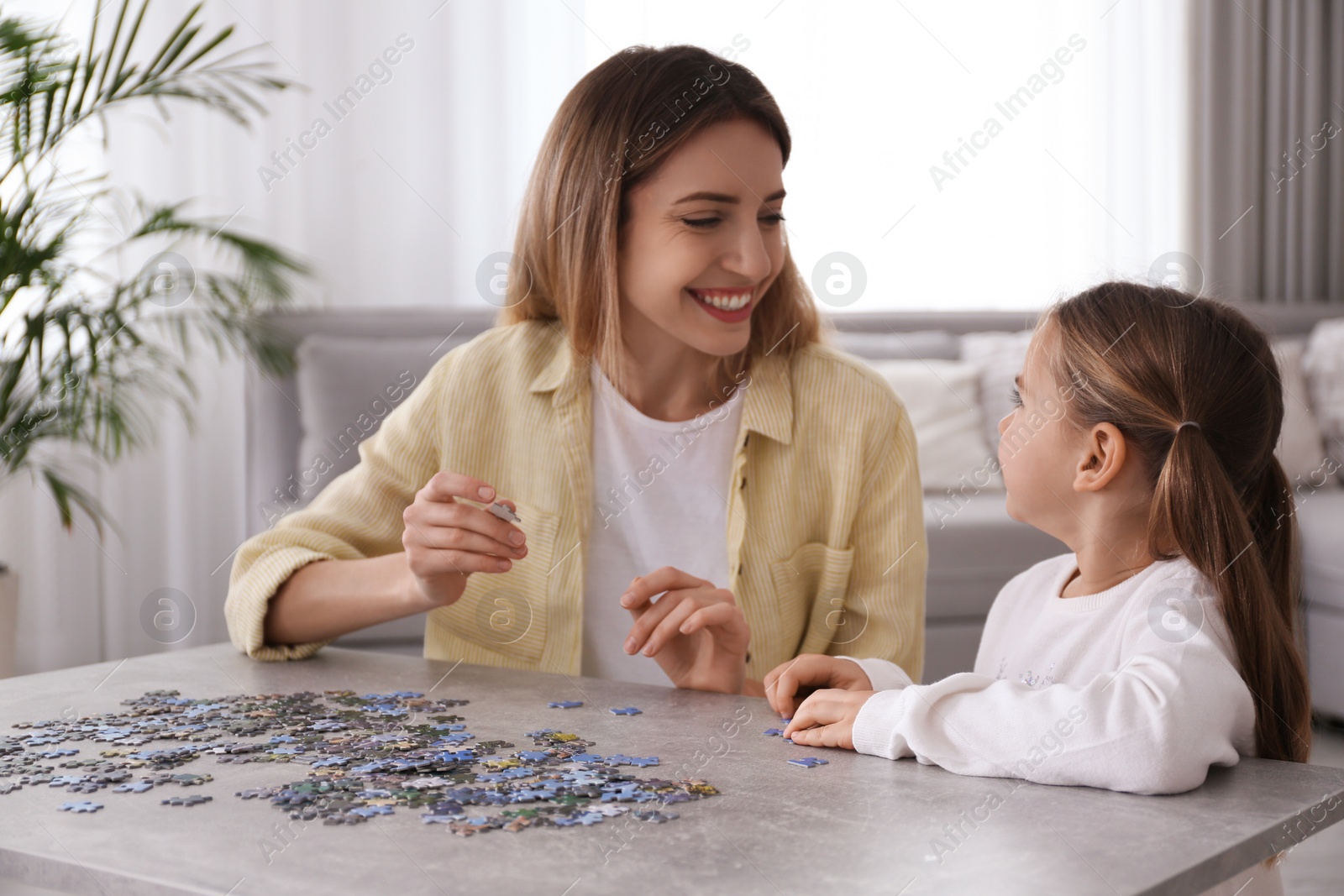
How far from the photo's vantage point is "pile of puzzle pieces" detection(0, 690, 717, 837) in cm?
98

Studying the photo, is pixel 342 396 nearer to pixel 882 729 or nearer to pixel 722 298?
pixel 722 298

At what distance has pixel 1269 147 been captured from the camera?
5750mm

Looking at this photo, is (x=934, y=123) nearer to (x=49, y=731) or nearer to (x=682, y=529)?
(x=682, y=529)

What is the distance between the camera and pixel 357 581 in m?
1.62

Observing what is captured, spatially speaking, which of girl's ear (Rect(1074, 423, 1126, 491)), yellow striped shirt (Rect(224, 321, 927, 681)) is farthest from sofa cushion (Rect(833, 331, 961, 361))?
girl's ear (Rect(1074, 423, 1126, 491))

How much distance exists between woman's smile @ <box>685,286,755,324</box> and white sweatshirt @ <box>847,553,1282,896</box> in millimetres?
767

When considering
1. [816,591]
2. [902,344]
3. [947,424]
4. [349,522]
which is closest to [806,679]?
[816,591]

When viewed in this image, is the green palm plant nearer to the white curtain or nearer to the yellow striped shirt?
the white curtain

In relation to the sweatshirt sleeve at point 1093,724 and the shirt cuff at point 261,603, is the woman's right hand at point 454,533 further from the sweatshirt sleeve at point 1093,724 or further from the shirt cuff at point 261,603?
the sweatshirt sleeve at point 1093,724

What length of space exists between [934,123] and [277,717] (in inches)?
173

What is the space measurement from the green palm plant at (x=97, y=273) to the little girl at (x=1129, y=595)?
8.13ft

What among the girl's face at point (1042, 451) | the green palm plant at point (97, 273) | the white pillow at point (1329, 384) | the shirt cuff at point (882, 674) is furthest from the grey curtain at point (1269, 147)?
the shirt cuff at point (882, 674)

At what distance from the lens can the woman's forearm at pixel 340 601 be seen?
159 centimetres

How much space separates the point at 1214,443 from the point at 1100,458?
0.39 feet
